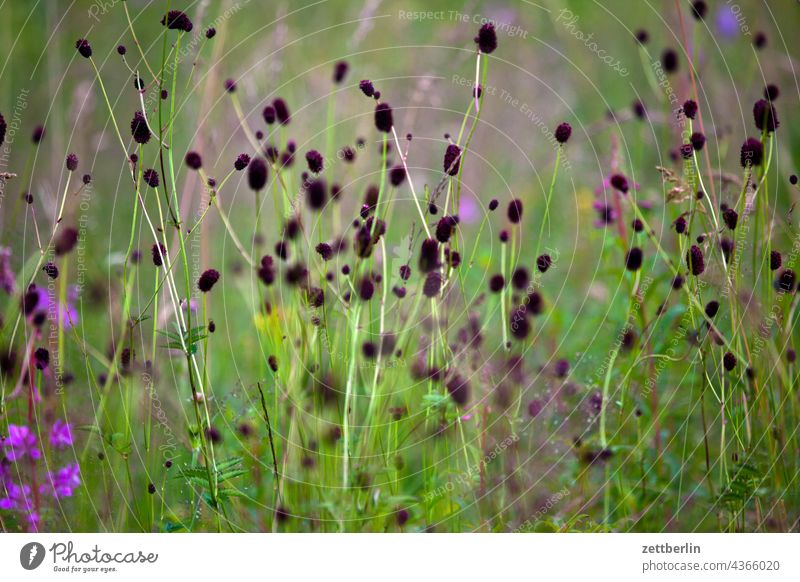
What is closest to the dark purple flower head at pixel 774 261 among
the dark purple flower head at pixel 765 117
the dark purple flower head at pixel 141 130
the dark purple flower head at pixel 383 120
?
the dark purple flower head at pixel 765 117

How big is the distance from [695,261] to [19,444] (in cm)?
133

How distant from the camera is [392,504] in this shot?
4.78ft

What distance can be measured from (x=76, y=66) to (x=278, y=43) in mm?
526

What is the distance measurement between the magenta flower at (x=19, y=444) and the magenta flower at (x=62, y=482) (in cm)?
5

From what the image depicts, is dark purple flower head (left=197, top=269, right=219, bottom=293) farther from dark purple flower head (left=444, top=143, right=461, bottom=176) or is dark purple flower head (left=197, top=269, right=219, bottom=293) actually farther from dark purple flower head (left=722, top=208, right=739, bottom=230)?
dark purple flower head (left=722, top=208, right=739, bottom=230)

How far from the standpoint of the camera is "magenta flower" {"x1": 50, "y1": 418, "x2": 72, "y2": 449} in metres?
1.51

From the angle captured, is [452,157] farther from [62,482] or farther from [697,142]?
[62,482]

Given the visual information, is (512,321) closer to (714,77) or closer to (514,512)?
(514,512)

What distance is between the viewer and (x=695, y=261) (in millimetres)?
1502

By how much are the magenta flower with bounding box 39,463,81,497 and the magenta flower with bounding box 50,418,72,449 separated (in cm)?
6

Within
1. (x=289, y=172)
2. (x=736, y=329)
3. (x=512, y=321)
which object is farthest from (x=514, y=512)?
(x=289, y=172)
